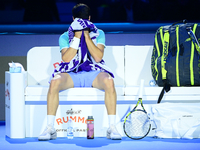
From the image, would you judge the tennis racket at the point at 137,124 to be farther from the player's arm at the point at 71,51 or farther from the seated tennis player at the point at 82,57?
the player's arm at the point at 71,51

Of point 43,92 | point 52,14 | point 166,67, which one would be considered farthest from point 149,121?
point 52,14

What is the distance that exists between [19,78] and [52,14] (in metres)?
1.38

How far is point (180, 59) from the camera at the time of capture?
291 cm

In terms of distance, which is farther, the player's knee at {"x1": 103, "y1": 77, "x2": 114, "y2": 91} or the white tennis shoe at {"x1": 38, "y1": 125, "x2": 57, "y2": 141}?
the player's knee at {"x1": 103, "y1": 77, "x2": 114, "y2": 91}

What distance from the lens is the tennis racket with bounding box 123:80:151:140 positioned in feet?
8.50

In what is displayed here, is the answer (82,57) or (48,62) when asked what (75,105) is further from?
(48,62)

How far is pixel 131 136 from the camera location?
8.54 ft

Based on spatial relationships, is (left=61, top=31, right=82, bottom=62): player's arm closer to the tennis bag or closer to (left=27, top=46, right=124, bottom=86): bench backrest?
(left=27, top=46, right=124, bottom=86): bench backrest

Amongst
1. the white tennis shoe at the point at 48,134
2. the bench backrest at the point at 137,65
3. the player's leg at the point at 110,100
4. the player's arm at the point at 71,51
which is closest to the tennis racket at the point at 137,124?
the player's leg at the point at 110,100

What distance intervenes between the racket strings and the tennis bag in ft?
1.28

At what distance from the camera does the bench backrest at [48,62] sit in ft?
11.2

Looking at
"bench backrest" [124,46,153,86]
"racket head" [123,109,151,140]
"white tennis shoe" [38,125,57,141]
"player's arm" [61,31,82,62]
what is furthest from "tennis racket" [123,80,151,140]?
"bench backrest" [124,46,153,86]

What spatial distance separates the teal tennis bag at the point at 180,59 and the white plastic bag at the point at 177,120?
27 centimetres

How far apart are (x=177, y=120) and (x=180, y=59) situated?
565 mm
